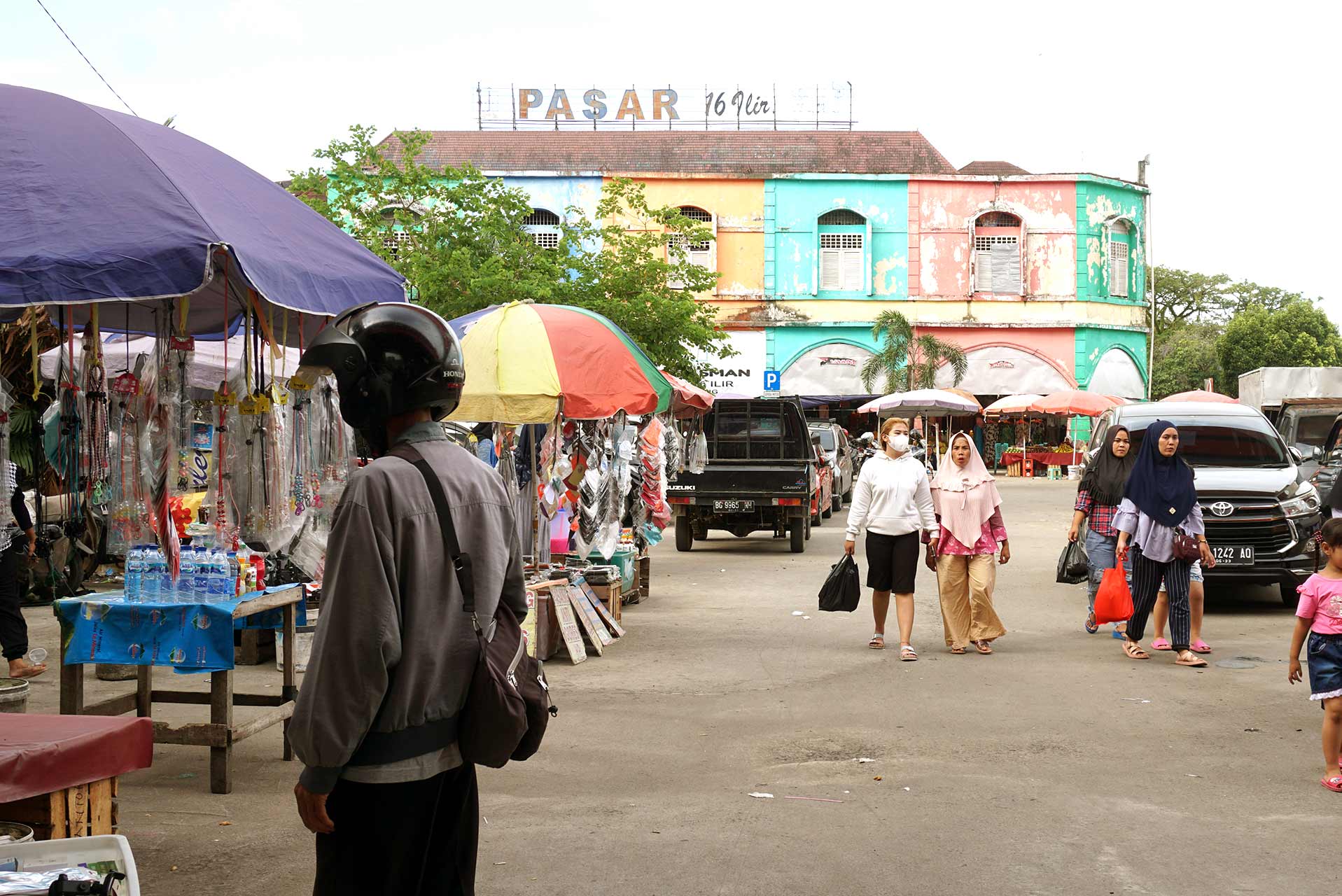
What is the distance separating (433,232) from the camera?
966 inches

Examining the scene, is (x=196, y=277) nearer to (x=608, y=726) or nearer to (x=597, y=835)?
(x=597, y=835)

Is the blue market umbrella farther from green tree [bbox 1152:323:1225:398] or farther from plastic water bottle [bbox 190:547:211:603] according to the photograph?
green tree [bbox 1152:323:1225:398]

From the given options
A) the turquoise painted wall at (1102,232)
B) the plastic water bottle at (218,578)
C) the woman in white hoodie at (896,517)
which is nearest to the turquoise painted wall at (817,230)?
the turquoise painted wall at (1102,232)

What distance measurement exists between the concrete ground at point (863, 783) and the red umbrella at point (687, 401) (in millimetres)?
3947

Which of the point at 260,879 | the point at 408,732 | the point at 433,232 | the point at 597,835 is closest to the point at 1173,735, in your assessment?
the point at 597,835

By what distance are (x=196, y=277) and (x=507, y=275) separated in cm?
1762

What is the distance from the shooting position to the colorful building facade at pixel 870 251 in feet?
138

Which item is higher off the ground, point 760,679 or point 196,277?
point 196,277

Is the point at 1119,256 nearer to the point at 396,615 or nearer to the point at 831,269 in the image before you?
the point at 831,269

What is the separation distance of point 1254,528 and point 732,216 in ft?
101

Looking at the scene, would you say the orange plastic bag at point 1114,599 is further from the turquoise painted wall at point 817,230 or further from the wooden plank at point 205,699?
the turquoise painted wall at point 817,230

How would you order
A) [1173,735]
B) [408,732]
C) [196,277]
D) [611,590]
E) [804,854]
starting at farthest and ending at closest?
1. [611,590]
2. [1173,735]
3. [804,854]
4. [196,277]
5. [408,732]

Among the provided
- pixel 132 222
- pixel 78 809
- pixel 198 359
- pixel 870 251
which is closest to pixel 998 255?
pixel 870 251

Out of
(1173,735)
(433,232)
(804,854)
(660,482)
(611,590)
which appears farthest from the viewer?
(433,232)
